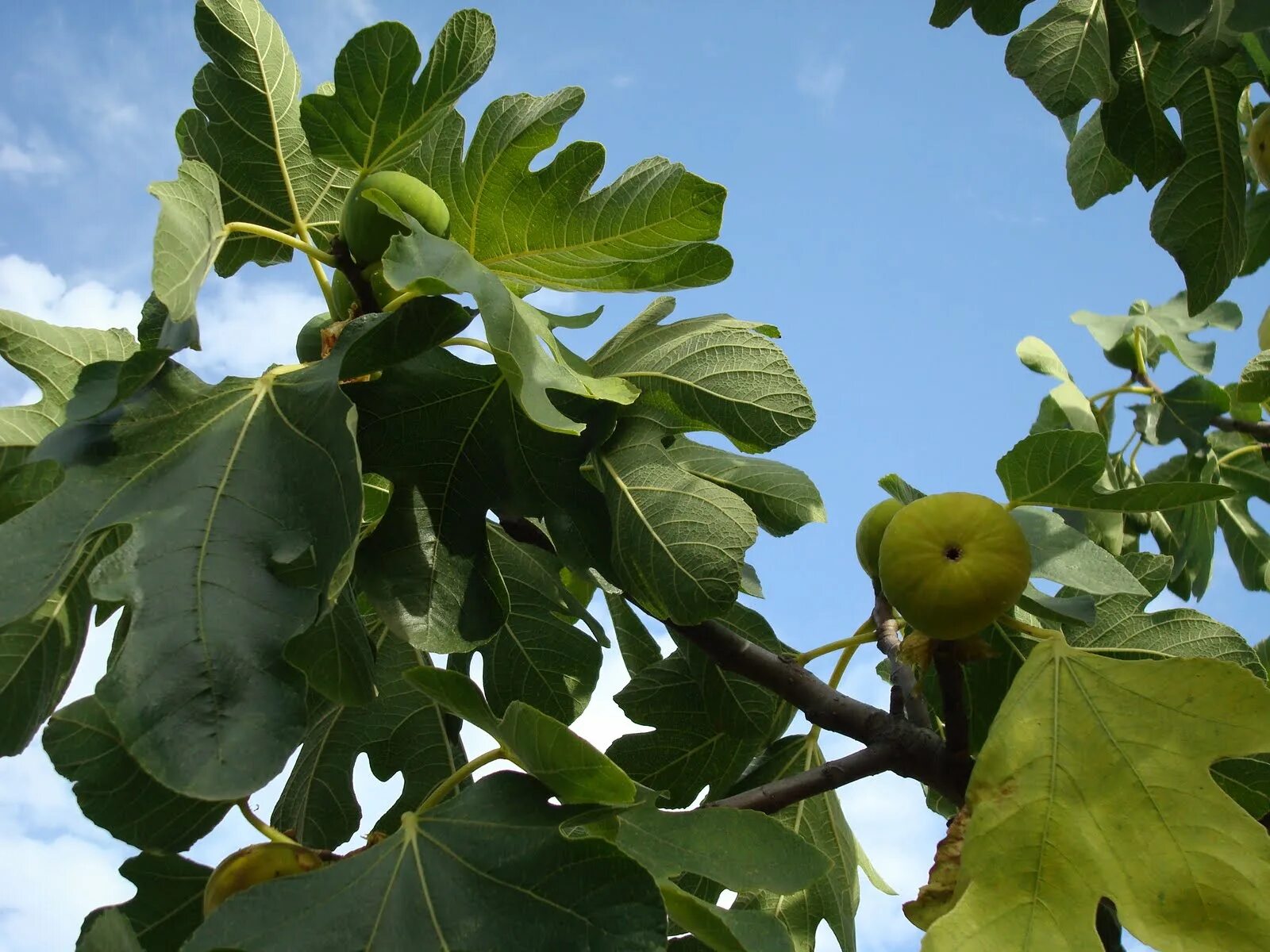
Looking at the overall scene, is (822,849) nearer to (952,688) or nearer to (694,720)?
(694,720)

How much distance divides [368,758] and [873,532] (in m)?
0.95

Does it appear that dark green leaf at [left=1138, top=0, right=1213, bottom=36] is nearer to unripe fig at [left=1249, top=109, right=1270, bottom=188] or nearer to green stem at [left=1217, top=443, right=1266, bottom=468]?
unripe fig at [left=1249, top=109, right=1270, bottom=188]

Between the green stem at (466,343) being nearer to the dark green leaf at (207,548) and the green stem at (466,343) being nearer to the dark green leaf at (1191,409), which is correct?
the dark green leaf at (207,548)

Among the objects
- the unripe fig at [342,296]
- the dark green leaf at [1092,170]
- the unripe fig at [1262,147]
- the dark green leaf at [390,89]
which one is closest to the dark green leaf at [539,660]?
the unripe fig at [342,296]

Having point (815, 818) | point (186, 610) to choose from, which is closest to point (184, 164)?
point (186, 610)

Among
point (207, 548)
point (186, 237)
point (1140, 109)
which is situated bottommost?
point (207, 548)

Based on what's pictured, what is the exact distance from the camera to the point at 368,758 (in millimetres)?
2049

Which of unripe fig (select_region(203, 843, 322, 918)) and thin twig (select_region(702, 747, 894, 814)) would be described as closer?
unripe fig (select_region(203, 843, 322, 918))

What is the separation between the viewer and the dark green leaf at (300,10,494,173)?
1627mm

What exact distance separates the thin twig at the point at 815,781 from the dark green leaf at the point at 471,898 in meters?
0.26

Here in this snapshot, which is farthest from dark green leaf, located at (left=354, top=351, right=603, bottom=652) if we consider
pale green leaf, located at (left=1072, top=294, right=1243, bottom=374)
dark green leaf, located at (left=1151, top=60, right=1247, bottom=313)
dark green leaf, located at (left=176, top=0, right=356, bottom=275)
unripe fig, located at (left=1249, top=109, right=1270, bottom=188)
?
pale green leaf, located at (left=1072, top=294, right=1243, bottom=374)

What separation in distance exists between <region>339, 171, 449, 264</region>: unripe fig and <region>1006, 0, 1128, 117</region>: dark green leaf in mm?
1166

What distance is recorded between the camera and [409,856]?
1.34 metres

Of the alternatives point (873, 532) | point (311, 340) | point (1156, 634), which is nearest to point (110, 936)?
point (311, 340)
